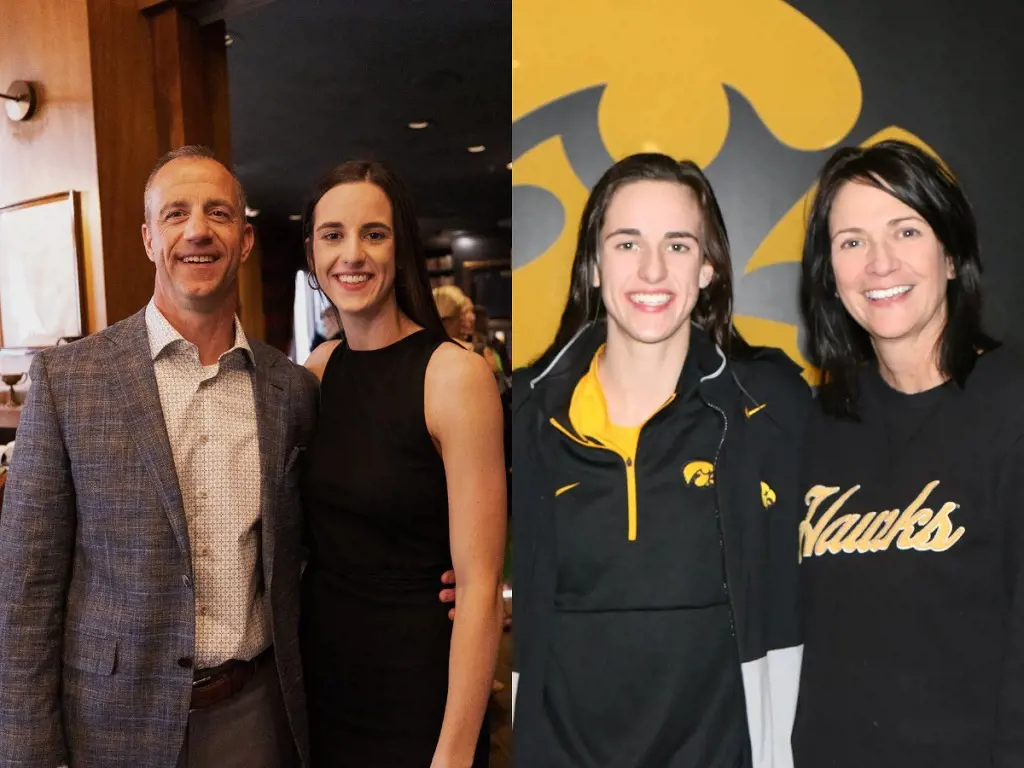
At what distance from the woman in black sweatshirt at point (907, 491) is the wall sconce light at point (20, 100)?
8.34ft

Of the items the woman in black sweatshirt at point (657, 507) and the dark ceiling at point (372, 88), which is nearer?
the woman in black sweatshirt at point (657, 507)

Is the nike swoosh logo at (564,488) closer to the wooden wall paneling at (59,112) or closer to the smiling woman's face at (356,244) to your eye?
the smiling woman's face at (356,244)

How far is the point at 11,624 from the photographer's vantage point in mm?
1274

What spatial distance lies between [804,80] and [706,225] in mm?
287

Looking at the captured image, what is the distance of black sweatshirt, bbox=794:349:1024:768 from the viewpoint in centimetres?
106

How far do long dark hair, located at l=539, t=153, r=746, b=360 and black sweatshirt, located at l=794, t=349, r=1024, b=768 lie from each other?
25 centimetres

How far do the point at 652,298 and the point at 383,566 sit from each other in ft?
2.47

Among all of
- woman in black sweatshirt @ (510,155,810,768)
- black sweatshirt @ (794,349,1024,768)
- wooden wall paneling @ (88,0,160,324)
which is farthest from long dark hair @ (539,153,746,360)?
wooden wall paneling @ (88,0,160,324)

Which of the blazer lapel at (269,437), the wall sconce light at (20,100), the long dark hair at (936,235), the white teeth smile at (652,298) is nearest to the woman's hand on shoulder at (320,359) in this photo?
the blazer lapel at (269,437)

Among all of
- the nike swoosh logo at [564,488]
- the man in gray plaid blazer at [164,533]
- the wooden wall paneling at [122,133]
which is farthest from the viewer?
the wooden wall paneling at [122,133]

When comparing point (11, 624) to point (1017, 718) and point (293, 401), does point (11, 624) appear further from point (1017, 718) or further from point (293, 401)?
point (1017, 718)

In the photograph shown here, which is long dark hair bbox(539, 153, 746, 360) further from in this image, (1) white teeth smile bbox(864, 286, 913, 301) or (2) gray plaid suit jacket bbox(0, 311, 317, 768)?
(2) gray plaid suit jacket bbox(0, 311, 317, 768)

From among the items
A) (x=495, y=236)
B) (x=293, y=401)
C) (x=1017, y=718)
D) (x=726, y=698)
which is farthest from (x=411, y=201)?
(x=495, y=236)

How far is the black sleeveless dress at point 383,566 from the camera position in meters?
1.41
